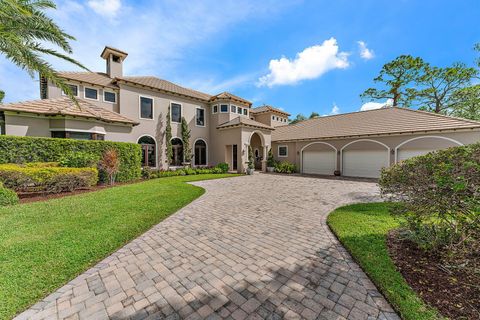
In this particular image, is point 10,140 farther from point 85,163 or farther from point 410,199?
point 410,199

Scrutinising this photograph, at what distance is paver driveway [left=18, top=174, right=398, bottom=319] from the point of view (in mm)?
2566

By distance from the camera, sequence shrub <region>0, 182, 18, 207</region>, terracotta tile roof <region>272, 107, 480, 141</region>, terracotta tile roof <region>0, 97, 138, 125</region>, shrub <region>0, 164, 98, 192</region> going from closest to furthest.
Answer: shrub <region>0, 182, 18, 207</region>
shrub <region>0, 164, 98, 192</region>
terracotta tile roof <region>0, 97, 138, 125</region>
terracotta tile roof <region>272, 107, 480, 141</region>

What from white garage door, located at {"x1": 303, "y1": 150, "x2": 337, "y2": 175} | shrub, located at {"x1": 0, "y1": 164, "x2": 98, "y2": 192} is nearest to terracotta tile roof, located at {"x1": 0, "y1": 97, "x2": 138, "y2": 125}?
shrub, located at {"x1": 0, "y1": 164, "x2": 98, "y2": 192}

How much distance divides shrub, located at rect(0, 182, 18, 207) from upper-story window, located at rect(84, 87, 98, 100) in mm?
10896

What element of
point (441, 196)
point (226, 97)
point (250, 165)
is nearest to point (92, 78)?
point (226, 97)

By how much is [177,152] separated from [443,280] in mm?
19599

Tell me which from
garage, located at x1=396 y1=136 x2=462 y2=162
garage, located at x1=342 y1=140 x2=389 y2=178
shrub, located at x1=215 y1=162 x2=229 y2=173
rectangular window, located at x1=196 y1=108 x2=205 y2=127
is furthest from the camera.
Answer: rectangular window, located at x1=196 y1=108 x2=205 y2=127

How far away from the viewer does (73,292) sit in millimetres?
2941

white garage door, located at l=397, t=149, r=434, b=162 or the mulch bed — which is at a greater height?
white garage door, located at l=397, t=149, r=434, b=162

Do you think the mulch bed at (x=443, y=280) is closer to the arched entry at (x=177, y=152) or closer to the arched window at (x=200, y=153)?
the arched entry at (x=177, y=152)

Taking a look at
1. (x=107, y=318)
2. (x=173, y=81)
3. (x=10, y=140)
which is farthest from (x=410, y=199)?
(x=173, y=81)

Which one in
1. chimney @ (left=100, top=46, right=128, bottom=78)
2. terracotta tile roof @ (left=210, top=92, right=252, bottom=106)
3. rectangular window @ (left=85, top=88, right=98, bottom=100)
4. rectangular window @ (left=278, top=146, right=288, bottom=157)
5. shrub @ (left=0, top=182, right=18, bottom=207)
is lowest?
shrub @ (left=0, top=182, right=18, bottom=207)

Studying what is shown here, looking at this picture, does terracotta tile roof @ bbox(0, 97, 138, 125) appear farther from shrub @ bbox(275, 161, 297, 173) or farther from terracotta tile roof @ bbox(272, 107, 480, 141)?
terracotta tile roof @ bbox(272, 107, 480, 141)

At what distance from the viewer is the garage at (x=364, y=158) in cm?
1595
